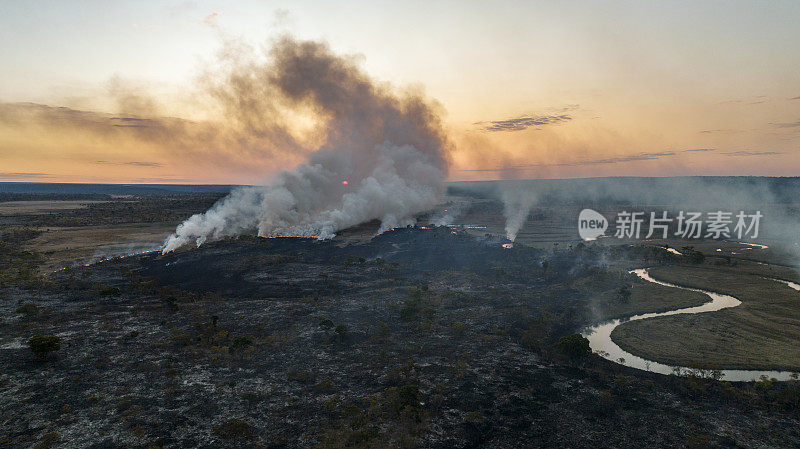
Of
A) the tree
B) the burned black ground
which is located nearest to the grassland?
the burned black ground

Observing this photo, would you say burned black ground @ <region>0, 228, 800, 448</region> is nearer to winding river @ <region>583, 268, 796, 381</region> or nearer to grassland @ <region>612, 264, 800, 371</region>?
winding river @ <region>583, 268, 796, 381</region>

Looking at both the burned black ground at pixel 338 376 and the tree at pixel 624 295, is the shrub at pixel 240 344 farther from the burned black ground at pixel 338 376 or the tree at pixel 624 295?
the tree at pixel 624 295

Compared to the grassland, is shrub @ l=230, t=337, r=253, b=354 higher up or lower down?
lower down

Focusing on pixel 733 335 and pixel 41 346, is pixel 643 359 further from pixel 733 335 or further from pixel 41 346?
pixel 41 346

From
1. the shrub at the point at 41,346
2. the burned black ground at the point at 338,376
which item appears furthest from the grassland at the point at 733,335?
the shrub at the point at 41,346

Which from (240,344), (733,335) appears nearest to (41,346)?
(240,344)

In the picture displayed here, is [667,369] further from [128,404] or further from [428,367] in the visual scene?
[128,404]
